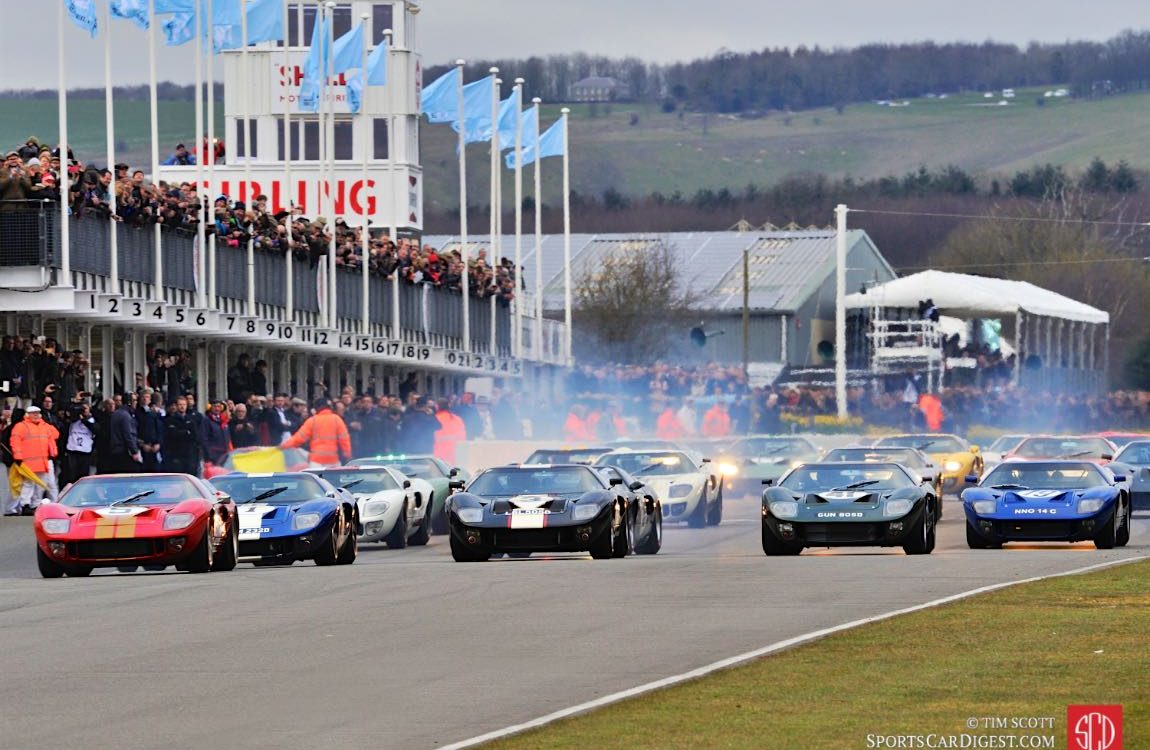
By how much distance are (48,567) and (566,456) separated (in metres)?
14.0

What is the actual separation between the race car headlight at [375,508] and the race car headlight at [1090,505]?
886cm

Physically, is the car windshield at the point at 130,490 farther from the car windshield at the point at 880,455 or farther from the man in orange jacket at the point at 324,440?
the car windshield at the point at 880,455

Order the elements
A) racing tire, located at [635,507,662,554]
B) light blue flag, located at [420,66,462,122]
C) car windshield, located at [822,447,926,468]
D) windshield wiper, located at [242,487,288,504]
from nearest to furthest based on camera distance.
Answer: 1. windshield wiper, located at [242,487,288,504]
2. racing tire, located at [635,507,662,554]
3. car windshield, located at [822,447,926,468]
4. light blue flag, located at [420,66,462,122]

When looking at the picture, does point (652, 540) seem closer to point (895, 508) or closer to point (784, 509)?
point (784, 509)

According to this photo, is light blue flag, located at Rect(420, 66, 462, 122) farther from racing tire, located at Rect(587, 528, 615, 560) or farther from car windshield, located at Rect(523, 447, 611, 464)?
racing tire, located at Rect(587, 528, 615, 560)

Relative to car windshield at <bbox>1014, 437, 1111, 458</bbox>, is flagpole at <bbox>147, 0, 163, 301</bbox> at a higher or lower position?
higher

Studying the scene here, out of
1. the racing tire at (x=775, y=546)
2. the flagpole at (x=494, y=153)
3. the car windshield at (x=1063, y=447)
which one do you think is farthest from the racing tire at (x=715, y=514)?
the flagpole at (x=494, y=153)

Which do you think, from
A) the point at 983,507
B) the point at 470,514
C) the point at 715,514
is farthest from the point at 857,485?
the point at 715,514

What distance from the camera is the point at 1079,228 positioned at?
12244 cm

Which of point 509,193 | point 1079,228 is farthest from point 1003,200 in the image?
point 509,193

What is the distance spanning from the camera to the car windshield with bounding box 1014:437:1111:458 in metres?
41.4

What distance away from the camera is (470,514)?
2856 centimetres

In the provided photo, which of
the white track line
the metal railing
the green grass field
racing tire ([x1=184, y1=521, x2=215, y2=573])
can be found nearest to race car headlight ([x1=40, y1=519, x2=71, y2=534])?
racing tire ([x1=184, y1=521, x2=215, y2=573])

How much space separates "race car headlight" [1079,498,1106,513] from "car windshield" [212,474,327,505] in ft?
28.9
